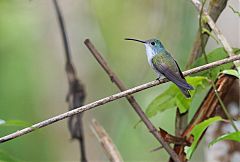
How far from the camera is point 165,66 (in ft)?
4.15

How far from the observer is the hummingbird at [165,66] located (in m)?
1.08

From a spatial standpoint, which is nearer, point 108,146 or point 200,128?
point 200,128

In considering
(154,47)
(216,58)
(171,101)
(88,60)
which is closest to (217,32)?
(216,58)

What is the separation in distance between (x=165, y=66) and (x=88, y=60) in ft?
5.79

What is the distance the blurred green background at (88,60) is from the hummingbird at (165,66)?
24cm

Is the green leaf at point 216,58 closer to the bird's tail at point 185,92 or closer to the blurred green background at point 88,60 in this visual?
the bird's tail at point 185,92

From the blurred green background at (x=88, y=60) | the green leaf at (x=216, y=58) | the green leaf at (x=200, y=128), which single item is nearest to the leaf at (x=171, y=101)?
the green leaf at (x=216, y=58)

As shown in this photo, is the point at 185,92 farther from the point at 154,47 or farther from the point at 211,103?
the point at 154,47

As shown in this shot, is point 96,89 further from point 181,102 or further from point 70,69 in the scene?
point 181,102

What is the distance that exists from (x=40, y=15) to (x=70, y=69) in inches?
52.2

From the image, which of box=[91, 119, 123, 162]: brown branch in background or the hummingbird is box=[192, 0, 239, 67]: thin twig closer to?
the hummingbird

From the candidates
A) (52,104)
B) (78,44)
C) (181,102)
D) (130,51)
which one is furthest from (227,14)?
(181,102)

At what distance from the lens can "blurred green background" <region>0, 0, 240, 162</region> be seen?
5.83 ft

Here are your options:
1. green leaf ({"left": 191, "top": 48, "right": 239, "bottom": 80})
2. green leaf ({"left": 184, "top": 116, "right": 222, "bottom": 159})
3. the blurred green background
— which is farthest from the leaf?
the blurred green background
